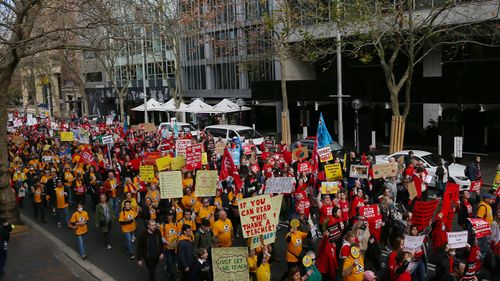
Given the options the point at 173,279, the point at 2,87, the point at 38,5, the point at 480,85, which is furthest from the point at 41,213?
the point at 480,85

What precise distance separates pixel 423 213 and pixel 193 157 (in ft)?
28.2

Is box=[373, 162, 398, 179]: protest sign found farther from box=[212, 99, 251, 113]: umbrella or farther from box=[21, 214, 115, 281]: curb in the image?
box=[212, 99, 251, 113]: umbrella

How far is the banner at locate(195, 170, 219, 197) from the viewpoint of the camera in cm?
1256

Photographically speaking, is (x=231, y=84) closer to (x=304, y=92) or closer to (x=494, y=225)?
(x=304, y=92)

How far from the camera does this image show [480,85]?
949 inches

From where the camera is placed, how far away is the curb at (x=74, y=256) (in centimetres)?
1182

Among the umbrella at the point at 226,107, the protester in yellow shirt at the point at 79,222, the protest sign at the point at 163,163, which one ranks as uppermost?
the umbrella at the point at 226,107

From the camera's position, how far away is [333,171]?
15281 mm

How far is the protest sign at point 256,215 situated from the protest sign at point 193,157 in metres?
7.73

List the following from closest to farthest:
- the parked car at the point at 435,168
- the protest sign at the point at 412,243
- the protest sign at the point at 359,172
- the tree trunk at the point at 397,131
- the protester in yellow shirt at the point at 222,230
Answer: the protest sign at the point at 412,243 → the protester in yellow shirt at the point at 222,230 → the protest sign at the point at 359,172 → the parked car at the point at 435,168 → the tree trunk at the point at 397,131

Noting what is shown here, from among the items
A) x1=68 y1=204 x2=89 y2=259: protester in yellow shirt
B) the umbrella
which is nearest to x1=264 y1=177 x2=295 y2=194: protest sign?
x1=68 y1=204 x2=89 y2=259: protester in yellow shirt

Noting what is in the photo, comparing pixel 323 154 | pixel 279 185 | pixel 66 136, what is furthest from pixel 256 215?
pixel 66 136

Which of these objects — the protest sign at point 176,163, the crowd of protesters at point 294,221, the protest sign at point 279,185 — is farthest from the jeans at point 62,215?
the protest sign at point 279,185

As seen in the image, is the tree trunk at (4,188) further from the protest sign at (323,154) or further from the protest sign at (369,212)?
the protest sign at (369,212)
